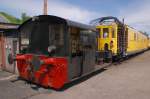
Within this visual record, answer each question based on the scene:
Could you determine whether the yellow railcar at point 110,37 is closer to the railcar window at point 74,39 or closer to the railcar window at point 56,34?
the railcar window at point 74,39

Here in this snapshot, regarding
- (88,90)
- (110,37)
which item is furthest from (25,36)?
(110,37)

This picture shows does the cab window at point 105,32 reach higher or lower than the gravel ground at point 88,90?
higher

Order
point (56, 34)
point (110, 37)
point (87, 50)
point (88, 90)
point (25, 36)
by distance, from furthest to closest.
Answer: point (110, 37) < point (87, 50) < point (25, 36) < point (88, 90) < point (56, 34)

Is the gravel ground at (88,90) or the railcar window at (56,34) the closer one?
the gravel ground at (88,90)

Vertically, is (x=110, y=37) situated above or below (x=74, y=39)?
above

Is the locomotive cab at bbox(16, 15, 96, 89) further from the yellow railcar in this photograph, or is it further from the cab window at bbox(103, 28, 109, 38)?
the cab window at bbox(103, 28, 109, 38)

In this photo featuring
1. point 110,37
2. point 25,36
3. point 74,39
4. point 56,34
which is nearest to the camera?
point 56,34

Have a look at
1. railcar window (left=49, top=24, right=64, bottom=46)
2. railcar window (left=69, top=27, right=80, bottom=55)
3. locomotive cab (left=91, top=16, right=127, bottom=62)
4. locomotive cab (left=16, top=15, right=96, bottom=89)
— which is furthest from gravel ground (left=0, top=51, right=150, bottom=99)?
locomotive cab (left=91, top=16, right=127, bottom=62)

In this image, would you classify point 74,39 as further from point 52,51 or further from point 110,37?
point 110,37

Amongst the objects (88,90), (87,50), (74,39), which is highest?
(74,39)

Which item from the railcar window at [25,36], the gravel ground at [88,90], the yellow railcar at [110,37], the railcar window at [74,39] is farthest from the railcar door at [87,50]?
the yellow railcar at [110,37]

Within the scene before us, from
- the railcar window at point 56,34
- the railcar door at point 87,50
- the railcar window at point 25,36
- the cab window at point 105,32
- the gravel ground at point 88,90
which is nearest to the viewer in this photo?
the gravel ground at point 88,90

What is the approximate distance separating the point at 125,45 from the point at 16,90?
1190 centimetres

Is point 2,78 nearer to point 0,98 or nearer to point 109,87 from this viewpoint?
point 0,98
